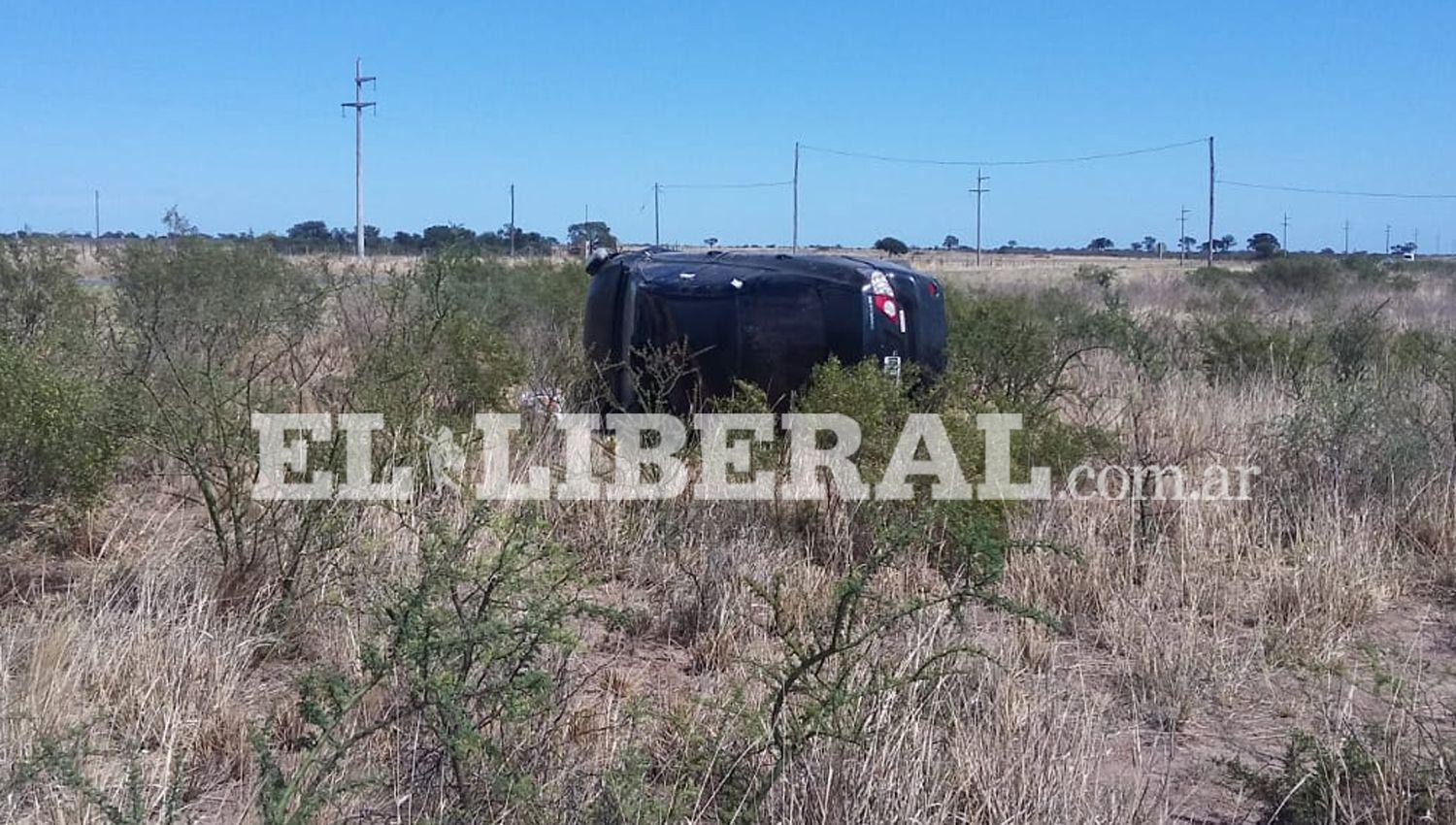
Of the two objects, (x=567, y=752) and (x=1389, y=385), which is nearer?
(x=567, y=752)

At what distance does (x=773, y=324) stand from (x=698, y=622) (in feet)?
8.56

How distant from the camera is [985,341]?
8.59m

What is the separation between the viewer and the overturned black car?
7.21 meters

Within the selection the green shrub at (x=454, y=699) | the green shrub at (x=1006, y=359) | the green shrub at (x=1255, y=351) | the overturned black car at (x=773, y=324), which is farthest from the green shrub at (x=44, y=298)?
the green shrub at (x=1255, y=351)

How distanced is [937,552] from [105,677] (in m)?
3.44

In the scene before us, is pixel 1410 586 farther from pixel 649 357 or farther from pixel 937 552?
pixel 649 357

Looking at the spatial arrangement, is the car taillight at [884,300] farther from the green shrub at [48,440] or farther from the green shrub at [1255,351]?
the green shrub at [1255,351]

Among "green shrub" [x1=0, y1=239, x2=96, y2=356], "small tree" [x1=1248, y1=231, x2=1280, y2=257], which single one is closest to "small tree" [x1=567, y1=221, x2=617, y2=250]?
"green shrub" [x1=0, y1=239, x2=96, y2=356]

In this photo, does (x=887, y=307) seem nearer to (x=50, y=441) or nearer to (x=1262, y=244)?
(x=50, y=441)

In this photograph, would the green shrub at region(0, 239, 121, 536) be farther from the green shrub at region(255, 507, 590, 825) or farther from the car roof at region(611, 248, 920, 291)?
the car roof at region(611, 248, 920, 291)

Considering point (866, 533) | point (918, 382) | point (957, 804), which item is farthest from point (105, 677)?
point (918, 382)

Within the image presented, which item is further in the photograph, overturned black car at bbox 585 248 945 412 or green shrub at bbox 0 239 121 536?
overturned black car at bbox 585 248 945 412

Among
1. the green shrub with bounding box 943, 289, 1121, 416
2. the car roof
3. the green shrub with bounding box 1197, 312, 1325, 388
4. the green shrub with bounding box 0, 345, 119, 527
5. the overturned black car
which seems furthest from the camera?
Result: the green shrub with bounding box 1197, 312, 1325, 388

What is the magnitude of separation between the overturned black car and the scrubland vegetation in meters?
0.36
